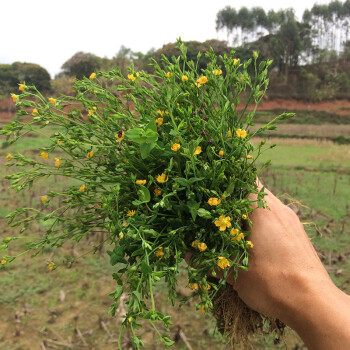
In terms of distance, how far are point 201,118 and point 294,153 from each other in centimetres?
1343

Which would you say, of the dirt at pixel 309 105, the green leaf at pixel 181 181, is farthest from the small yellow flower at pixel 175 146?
the dirt at pixel 309 105

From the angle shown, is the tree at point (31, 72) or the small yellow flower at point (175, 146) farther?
the tree at point (31, 72)

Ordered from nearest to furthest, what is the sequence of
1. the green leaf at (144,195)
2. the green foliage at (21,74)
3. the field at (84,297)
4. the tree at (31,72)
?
the green leaf at (144,195) < the field at (84,297) < the green foliage at (21,74) < the tree at (31,72)

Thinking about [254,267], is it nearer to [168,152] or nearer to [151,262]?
[151,262]

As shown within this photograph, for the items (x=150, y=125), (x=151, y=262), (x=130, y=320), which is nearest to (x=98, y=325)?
(x=151, y=262)

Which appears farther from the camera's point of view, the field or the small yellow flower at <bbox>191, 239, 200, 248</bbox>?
the field

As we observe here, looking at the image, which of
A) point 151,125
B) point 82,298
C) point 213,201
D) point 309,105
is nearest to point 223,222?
point 213,201

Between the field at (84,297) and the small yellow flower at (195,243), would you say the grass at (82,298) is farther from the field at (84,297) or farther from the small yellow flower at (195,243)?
the small yellow flower at (195,243)

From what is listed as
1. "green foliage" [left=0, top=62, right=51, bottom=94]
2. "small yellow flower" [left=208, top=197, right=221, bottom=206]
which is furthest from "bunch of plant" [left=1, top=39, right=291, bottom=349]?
"green foliage" [left=0, top=62, right=51, bottom=94]

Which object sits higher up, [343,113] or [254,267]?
[254,267]

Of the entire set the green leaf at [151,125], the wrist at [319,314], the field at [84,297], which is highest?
the green leaf at [151,125]

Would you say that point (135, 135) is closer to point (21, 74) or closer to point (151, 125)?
point (151, 125)

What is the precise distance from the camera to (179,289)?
3758 millimetres

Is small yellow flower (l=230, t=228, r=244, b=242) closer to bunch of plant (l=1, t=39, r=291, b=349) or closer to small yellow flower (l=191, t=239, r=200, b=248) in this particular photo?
bunch of plant (l=1, t=39, r=291, b=349)
